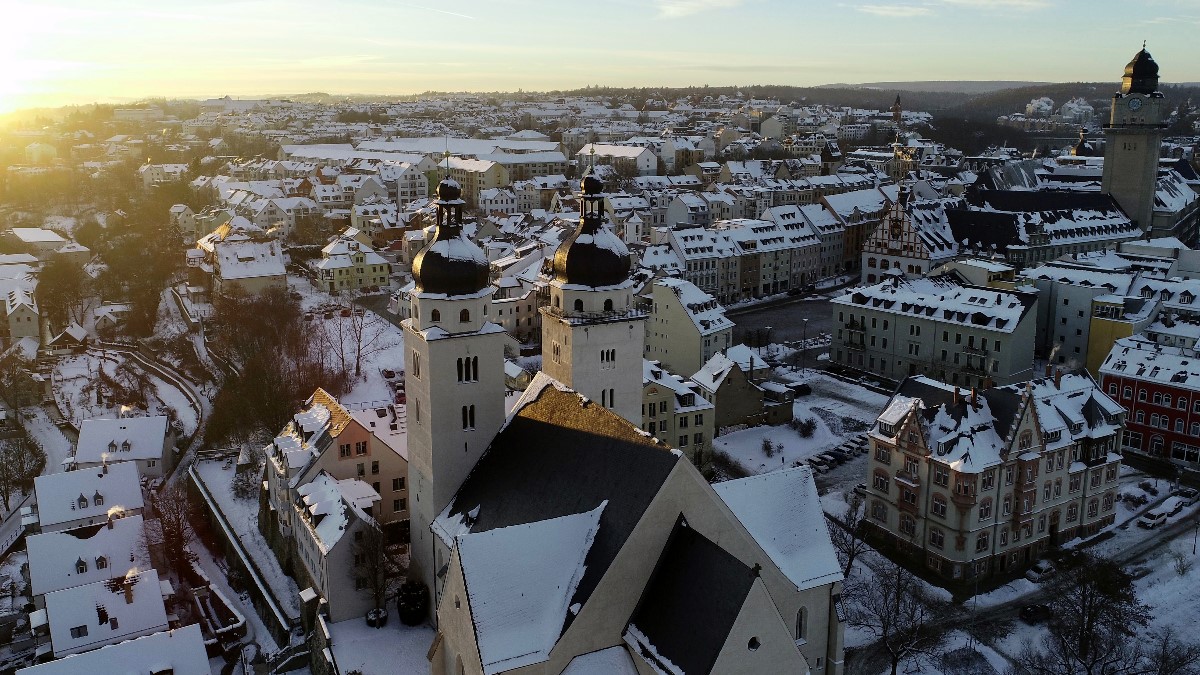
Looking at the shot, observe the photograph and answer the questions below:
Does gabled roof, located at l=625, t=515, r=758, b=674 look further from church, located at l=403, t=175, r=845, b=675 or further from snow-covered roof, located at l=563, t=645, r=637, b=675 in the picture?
snow-covered roof, located at l=563, t=645, r=637, b=675

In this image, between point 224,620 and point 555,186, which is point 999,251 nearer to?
point 555,186

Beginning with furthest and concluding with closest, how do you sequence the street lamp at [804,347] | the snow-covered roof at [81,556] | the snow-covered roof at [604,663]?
the street lamp at [804,347]
the snow-covered roof at [81,556]
the snow-covered roof at [604,663]

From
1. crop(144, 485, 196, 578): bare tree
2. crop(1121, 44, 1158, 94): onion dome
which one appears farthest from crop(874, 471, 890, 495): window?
crop(1121, 44, 1158, 94): onion dome

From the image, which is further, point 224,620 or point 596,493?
point 224,620

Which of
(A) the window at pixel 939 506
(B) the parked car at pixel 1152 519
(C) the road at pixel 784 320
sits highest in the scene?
(A) the window at pixel 939 506

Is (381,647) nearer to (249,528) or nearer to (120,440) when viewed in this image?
(249,528)

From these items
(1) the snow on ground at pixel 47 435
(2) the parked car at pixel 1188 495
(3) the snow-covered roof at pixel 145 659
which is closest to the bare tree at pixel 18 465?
(1) the snow on ground at pixel 47 435

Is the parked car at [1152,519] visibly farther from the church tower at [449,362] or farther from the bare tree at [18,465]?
the bare tree at [18,465]

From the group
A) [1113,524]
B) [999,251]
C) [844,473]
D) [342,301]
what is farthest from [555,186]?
[1113,524]
